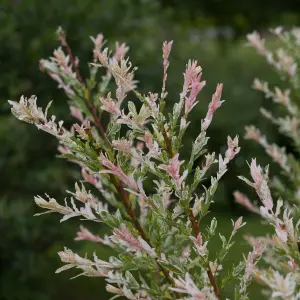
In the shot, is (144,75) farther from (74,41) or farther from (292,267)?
(292,267)

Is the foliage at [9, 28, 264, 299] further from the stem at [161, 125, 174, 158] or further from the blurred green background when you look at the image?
the blurred green background

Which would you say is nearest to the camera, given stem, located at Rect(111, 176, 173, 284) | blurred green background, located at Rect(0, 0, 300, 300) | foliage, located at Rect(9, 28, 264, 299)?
foliage, located at Rect(9, 28, 264, 299)

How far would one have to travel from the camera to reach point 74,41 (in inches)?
351

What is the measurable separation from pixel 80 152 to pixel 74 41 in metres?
7.22

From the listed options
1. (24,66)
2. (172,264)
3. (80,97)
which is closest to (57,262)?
(24,66)

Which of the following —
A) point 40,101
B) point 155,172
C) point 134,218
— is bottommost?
point 40,101

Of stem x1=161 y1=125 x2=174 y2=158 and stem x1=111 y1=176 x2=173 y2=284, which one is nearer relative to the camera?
stem x1=161 y1=125 x2=174 y2=158

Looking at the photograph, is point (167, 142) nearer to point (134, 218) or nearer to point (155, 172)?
point (155, 172)

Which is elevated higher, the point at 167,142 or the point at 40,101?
the point at 167,142

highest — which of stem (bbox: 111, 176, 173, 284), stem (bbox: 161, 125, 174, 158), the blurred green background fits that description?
stem (bbox: 161, 125, 174, 158)

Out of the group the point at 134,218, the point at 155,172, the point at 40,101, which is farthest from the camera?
the point at 40,101

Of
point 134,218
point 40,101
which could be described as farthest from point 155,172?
point 40,101

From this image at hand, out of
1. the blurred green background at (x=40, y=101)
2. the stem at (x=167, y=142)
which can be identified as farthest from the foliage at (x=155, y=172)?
the blurred green background at (x=40, y=101)

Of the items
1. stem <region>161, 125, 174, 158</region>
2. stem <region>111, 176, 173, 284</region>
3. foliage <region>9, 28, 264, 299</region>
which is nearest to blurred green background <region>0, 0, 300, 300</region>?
stem <region>111, 176, 173, 284</region>
